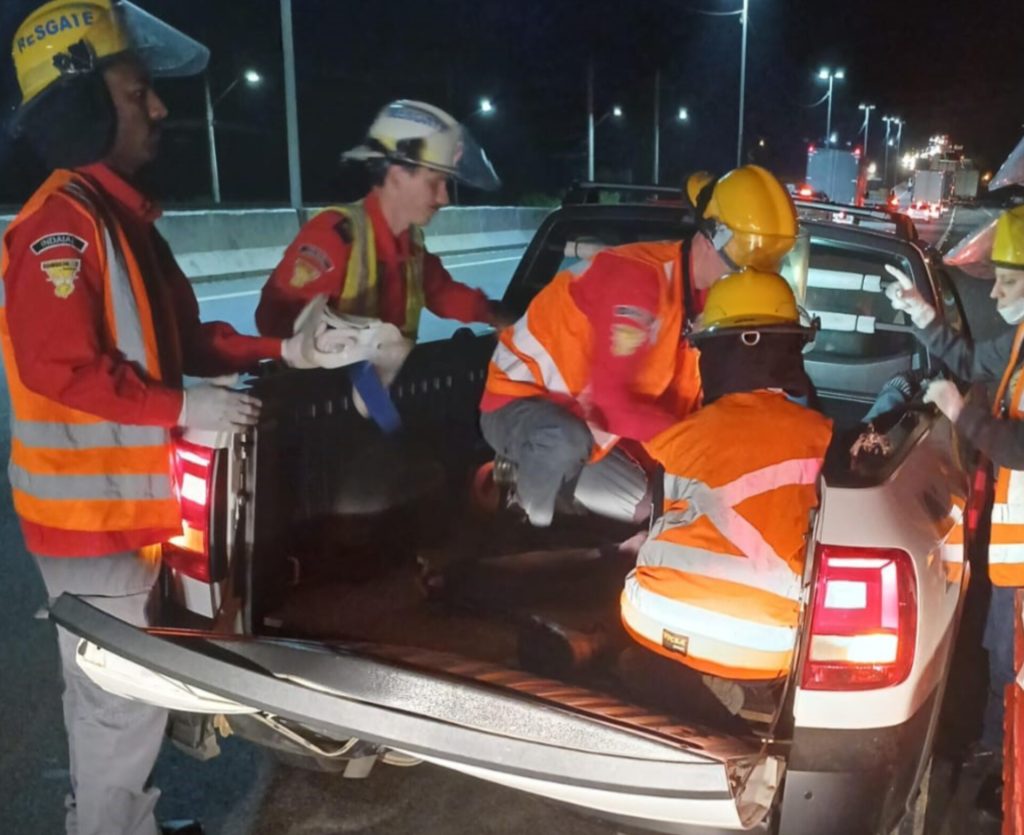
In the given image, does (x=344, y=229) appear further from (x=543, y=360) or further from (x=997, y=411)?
(x=997, y=411)

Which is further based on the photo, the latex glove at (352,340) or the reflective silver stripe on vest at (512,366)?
the reflective silver stripe on vest at (512,366)

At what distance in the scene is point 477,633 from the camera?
9.50 feet

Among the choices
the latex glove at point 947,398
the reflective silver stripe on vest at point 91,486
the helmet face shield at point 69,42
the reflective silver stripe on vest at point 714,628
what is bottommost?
the reflective silver stripe on vest at point 714,628

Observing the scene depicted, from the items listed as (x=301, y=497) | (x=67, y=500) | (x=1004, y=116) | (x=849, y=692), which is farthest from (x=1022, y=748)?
(x=1004, y=116)

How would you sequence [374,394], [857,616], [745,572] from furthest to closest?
[374,394] → [745,572] → [857,616]

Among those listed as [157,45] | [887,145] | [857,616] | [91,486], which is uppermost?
[157,45]

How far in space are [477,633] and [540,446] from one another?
69 centimetres

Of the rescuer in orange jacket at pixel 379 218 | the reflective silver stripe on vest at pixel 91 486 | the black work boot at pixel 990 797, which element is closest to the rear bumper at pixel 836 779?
the black work boot at pixel 990 797

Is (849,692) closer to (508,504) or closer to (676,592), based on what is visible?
(676,592)

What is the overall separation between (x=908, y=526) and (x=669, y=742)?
28.9 inches

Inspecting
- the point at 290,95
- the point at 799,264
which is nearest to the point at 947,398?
the point at 799,264

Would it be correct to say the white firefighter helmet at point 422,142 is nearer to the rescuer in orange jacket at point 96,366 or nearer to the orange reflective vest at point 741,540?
the rescuer in orange jacket at point 96,366

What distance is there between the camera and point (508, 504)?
147 inches

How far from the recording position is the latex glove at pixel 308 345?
9.74 ft
